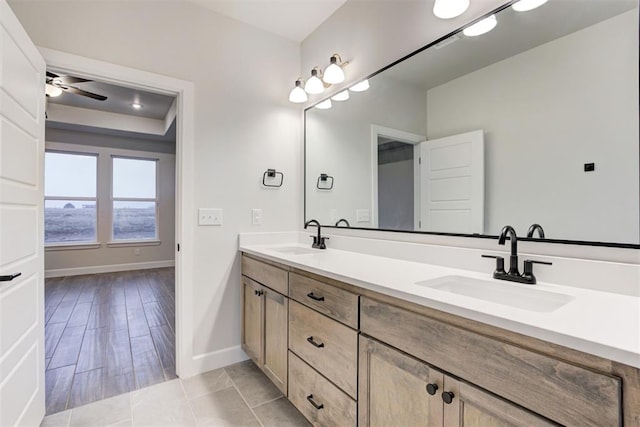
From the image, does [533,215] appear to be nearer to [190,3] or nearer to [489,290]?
[489,290]

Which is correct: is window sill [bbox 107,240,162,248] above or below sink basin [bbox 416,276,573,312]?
below

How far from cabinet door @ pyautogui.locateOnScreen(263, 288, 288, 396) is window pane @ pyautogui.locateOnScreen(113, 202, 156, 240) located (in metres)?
5.06

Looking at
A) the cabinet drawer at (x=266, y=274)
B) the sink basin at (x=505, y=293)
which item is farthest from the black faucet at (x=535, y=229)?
the cabinet drawer at (x=266, y=274)

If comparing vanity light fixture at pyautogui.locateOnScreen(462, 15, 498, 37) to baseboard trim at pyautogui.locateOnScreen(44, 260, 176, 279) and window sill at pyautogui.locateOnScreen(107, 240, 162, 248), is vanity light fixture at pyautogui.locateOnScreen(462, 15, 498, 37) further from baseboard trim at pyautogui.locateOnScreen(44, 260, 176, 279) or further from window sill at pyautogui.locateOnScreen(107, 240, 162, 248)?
baseboard trim at pyautogui.locateOnScreen(44, 260, 176, 279)

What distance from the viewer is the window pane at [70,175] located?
16.8ft

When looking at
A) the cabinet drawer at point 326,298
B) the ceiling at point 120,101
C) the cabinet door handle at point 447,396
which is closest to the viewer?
the cabinet door handle at point 447,396

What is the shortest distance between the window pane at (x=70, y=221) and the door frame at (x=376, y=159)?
17.9ft

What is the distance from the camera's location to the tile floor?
1626mm

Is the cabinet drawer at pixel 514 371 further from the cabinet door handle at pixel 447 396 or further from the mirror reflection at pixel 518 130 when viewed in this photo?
the mirror reflection at pixel 518 130

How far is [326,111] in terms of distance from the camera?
2.38 meters

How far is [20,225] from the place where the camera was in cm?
136

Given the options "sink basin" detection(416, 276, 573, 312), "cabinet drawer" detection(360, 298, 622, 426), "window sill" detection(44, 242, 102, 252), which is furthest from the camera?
"window sill" detection(44, 242, 102, 252)

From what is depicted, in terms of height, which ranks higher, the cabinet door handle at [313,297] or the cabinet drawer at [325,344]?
the cabinet door handle at [313,297]

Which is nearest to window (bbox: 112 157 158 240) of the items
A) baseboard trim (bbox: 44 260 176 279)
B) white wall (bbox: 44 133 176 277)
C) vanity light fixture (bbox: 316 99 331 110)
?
white wall (bbox: 44 133 176 277)
